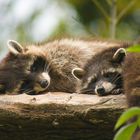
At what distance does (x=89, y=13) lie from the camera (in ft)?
51.6

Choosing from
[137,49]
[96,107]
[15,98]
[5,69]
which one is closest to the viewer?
[137,49]

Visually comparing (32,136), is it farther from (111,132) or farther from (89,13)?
(89,13)

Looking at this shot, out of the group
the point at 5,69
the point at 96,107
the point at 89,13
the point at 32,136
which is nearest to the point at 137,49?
the point at 96,107

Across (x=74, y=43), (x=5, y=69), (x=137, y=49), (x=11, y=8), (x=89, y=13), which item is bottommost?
(x=137, y=49)

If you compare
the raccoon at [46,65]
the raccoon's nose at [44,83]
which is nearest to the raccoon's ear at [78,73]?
the raccoon at [46,65]

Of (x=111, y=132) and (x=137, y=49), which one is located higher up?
(x=111, y=132)

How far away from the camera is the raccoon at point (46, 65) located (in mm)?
9023

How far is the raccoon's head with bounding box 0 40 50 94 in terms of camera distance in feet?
29.5

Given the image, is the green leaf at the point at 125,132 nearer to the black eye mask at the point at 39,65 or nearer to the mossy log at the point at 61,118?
the mossy log at the point at 61,118

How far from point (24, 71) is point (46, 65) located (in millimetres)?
372

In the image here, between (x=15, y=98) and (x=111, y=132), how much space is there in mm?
1246

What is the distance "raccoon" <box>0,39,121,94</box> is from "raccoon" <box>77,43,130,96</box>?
0.20 m

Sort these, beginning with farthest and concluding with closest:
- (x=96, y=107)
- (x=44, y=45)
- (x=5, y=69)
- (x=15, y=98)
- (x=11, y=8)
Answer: (x=11, y=8) < (x=44, y=45) < (x=5, y=69) < (x=15, y=98) < (x=96, y=107)

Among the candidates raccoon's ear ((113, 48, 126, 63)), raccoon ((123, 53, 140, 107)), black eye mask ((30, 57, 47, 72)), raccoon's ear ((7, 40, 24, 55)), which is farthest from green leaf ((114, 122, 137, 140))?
raccoon's ear ((7, 40, 24, 55))
